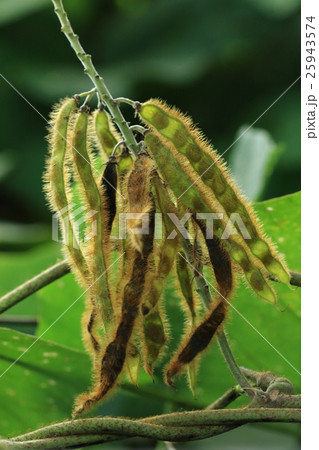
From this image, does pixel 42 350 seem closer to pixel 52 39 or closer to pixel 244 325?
pixel 244 325

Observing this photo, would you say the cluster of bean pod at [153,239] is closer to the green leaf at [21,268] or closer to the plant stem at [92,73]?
the plant stem at [92,73]

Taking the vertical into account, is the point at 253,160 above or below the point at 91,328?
above

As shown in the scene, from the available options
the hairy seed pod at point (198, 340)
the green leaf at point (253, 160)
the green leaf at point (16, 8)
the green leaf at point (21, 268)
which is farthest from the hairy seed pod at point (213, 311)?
the green leaf at point (16, 8)

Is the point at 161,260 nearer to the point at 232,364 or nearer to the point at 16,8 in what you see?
the point at 232,364

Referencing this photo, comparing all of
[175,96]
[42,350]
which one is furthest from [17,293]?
[175,96]

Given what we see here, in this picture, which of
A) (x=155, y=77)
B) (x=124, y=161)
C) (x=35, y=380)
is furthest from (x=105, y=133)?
(x=155, y=77)

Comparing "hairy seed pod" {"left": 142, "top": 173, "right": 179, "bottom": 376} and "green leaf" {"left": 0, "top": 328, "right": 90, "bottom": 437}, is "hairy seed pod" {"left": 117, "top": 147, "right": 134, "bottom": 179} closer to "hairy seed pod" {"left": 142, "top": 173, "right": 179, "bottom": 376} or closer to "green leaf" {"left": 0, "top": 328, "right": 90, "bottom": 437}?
"hairy seed pod" {"left": 142, "top": 173, "right": 179, "bottom": 376}

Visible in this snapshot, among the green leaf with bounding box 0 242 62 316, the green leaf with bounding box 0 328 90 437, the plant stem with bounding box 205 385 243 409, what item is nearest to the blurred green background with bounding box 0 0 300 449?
the green leaf with bounding box 0 242 62 316

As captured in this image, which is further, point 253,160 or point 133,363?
point 253,160
